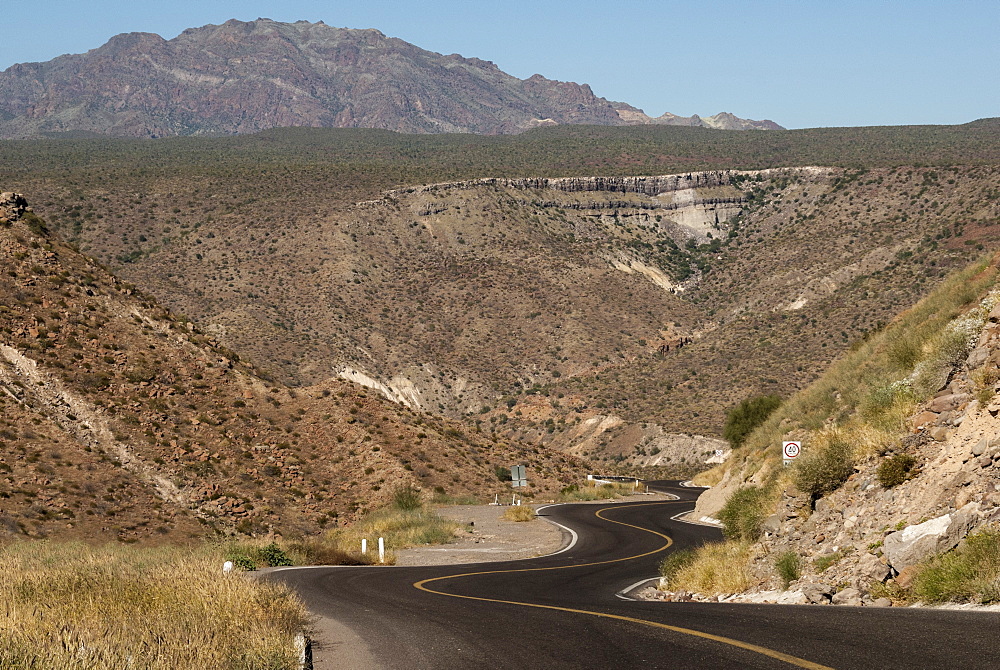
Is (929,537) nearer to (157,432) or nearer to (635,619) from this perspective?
(635,619)

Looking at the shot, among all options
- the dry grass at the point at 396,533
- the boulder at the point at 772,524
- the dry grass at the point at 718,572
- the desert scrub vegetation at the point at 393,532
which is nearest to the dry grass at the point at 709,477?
the desert scrub vegetation at the point at 393,532

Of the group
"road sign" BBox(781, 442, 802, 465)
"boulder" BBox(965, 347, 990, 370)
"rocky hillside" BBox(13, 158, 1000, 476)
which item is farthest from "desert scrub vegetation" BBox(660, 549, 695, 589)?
"rocky hillside" BBox(13, 158, 1000, 476)

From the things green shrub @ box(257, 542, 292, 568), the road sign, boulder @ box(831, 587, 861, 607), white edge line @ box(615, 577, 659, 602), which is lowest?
green shrub @ box(257, 542, 292, 568)

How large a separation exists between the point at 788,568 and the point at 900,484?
2.20 m

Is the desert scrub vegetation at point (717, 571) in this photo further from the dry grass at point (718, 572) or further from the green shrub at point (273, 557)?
the green shrub at point (273, 557)

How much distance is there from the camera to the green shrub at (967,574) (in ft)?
36.7

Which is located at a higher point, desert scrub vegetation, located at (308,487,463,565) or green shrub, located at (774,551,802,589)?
green shrub, located at (774,551,802,589)

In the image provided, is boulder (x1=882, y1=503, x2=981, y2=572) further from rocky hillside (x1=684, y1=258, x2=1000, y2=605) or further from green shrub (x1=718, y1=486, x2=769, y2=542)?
green shrub (x1=718, y1=486, x2=769, y2=542)

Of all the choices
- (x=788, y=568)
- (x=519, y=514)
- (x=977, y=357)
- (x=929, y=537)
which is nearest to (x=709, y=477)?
(x=519, y=514)

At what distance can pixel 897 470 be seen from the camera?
15391mm

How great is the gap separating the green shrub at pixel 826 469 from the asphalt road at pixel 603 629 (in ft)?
13.2

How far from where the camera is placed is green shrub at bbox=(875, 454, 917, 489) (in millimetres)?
15320

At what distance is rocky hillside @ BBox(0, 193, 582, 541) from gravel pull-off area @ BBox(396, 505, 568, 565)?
836 cm

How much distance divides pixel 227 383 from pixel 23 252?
12.2 m
